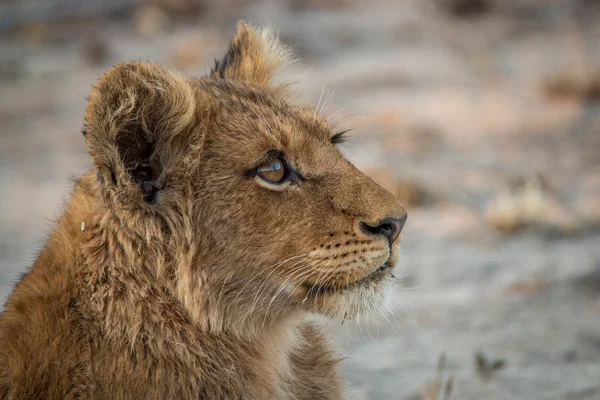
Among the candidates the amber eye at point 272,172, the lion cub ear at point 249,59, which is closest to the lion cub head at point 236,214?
the amber eye at point 272,172

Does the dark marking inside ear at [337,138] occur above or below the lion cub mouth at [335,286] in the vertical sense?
above

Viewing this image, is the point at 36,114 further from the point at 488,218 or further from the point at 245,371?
the point at 245,371

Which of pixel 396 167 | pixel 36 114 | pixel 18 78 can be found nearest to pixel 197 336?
pixel 396 167

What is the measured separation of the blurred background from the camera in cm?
574

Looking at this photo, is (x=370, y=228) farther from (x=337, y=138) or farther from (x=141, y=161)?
(x=141, y=161)

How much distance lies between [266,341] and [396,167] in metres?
6.13

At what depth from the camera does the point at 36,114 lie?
43.9ft

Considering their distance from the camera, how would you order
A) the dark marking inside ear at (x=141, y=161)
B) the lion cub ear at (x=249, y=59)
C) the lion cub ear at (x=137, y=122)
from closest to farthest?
the lion cub ear at (x=137, y=122), the dark marking inside ear at (x=141, y=161), the lion cub ear at (x=249, y=59)

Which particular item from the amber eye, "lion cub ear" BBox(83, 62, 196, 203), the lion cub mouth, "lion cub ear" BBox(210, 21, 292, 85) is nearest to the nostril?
the lion cub mouth

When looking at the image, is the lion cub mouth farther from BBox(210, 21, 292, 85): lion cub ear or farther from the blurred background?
BBox(210, 21, 292, 85): lion cub ear

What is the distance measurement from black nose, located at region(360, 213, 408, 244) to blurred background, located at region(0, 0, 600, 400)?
0.40m

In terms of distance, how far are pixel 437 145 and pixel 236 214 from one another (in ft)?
24.0

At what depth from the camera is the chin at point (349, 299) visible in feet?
11.7

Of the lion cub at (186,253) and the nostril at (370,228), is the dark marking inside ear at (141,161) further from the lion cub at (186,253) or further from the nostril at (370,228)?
the nostril at (370,228)
